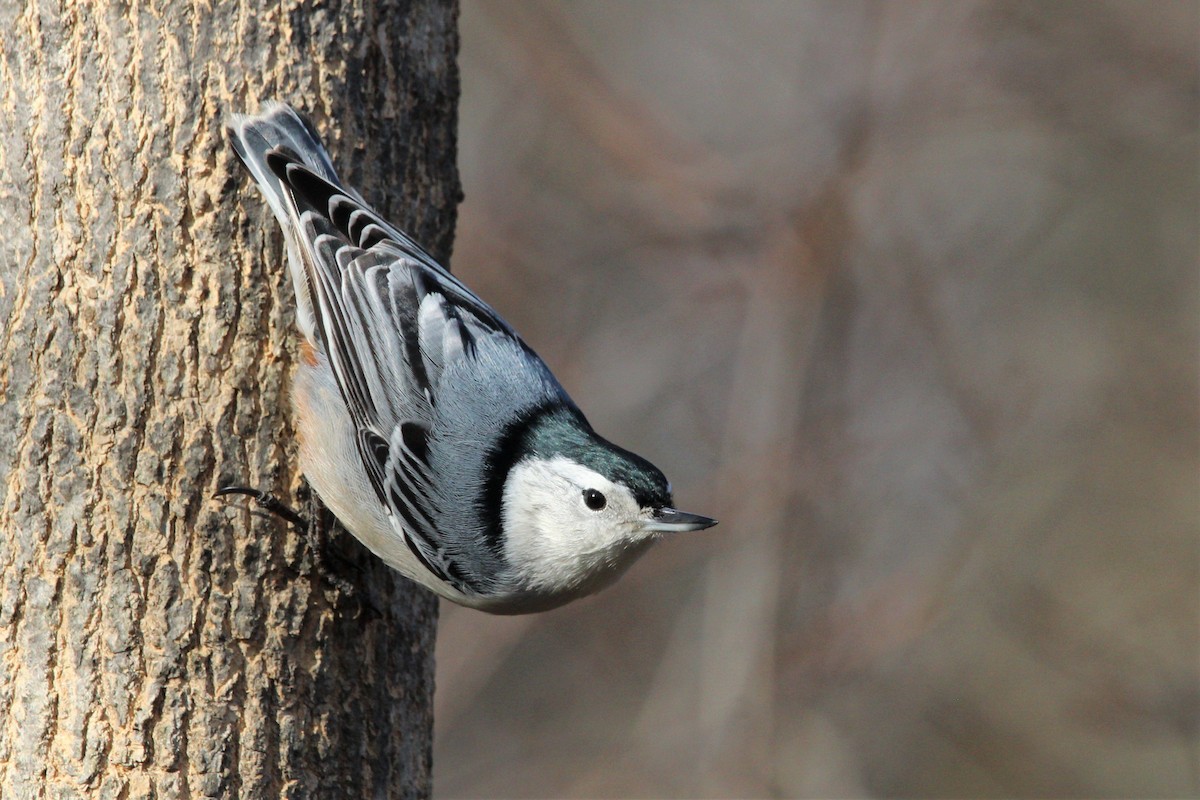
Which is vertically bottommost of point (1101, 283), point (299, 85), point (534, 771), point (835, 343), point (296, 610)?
point (534, 771)

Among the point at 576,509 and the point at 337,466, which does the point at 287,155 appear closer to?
the point at 337,466

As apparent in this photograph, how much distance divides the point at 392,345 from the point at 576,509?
0.53 meters

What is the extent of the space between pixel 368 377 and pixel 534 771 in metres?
3.90

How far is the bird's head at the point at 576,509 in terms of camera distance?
95.3 inches

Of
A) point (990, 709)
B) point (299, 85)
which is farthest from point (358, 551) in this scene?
point (990, 709)

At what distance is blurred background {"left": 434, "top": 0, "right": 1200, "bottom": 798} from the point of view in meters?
5.37

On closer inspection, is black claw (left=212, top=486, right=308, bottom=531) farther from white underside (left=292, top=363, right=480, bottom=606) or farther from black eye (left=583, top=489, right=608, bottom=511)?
black eye (left=583, top=489, right=608, bottom=511)

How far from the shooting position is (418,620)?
2.66 m

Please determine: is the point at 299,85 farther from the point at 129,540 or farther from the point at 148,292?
the point at 129,540

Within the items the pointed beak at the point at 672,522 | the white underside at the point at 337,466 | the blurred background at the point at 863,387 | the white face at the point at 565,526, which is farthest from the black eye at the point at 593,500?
the blurred background at the point at 863,387

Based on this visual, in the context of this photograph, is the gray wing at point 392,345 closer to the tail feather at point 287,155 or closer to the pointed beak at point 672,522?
the tail feather at point 287,155

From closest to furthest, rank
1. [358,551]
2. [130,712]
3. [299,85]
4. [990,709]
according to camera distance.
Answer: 1. [130,712]
2. [299,85]
3. [358,551]
4. [990,709]

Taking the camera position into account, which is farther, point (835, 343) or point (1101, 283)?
point (1101, 283)

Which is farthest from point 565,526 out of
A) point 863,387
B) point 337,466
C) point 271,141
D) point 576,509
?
point 863,387
